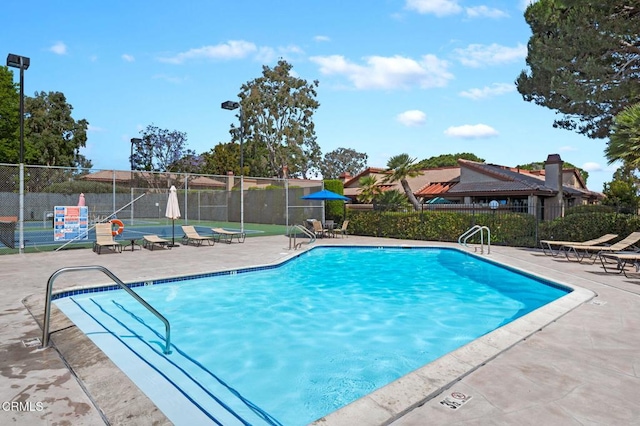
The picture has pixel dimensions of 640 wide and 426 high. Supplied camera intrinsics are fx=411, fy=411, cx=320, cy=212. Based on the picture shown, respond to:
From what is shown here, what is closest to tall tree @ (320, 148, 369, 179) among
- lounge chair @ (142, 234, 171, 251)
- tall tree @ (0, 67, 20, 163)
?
tall tree @ (0, 67, 20, 163)

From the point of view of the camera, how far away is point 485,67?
12750mm

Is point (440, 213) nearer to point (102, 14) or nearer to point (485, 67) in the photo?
point (485, 67)

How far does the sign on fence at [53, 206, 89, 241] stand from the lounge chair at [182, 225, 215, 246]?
126 inches

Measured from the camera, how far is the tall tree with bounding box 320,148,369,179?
78438mm

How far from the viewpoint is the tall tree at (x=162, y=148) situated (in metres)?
48.5

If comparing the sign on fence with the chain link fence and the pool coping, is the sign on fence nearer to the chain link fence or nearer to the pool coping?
the chain link fence

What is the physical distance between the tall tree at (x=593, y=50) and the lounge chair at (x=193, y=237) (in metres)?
13.4

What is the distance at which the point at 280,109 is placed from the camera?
39719mm

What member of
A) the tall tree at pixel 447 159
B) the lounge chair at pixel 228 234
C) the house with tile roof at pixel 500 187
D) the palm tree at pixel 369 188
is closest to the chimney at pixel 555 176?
the house with tile roof at pixel 500 187

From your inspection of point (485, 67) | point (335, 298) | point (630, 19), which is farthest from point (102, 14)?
point (630, 19)

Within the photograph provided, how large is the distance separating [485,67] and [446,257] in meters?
6.09

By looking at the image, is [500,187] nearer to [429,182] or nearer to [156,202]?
[429,182]

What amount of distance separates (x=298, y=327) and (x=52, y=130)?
45.2 metres

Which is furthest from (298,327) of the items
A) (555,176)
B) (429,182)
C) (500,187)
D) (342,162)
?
(342,162)
